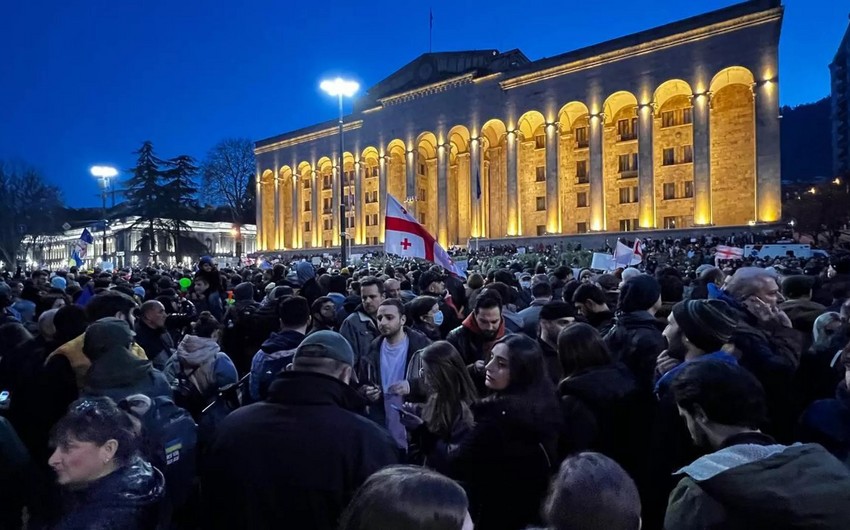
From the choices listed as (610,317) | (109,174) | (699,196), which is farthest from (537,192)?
(610,317)

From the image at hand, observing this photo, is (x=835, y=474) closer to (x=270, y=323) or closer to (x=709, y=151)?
(x=270, y=323)

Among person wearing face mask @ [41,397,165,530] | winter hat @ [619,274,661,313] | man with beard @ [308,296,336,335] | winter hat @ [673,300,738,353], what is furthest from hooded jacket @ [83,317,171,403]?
winter hat @ [619,274,661,313]

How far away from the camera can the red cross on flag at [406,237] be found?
988 cm

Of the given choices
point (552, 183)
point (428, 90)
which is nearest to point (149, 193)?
point (428, 90)

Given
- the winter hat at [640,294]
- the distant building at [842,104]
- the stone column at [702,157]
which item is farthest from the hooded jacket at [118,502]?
the distant building at [842,104]

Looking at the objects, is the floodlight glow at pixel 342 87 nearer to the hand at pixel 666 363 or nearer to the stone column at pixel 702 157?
the hand at pixel 666 363

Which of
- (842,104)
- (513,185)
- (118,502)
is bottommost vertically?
(118,502)

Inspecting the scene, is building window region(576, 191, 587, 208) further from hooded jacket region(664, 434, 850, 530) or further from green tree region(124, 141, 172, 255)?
hooded jacket region(664, 434, 850, 530)

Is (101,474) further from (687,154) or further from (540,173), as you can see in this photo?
(540,173)

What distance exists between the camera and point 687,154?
41.2m

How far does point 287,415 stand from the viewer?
2500 millimetres

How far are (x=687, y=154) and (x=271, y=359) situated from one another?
42774 millimetres

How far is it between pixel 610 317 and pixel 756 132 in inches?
1438

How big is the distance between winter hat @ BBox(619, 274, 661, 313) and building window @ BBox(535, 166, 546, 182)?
1738 inches
